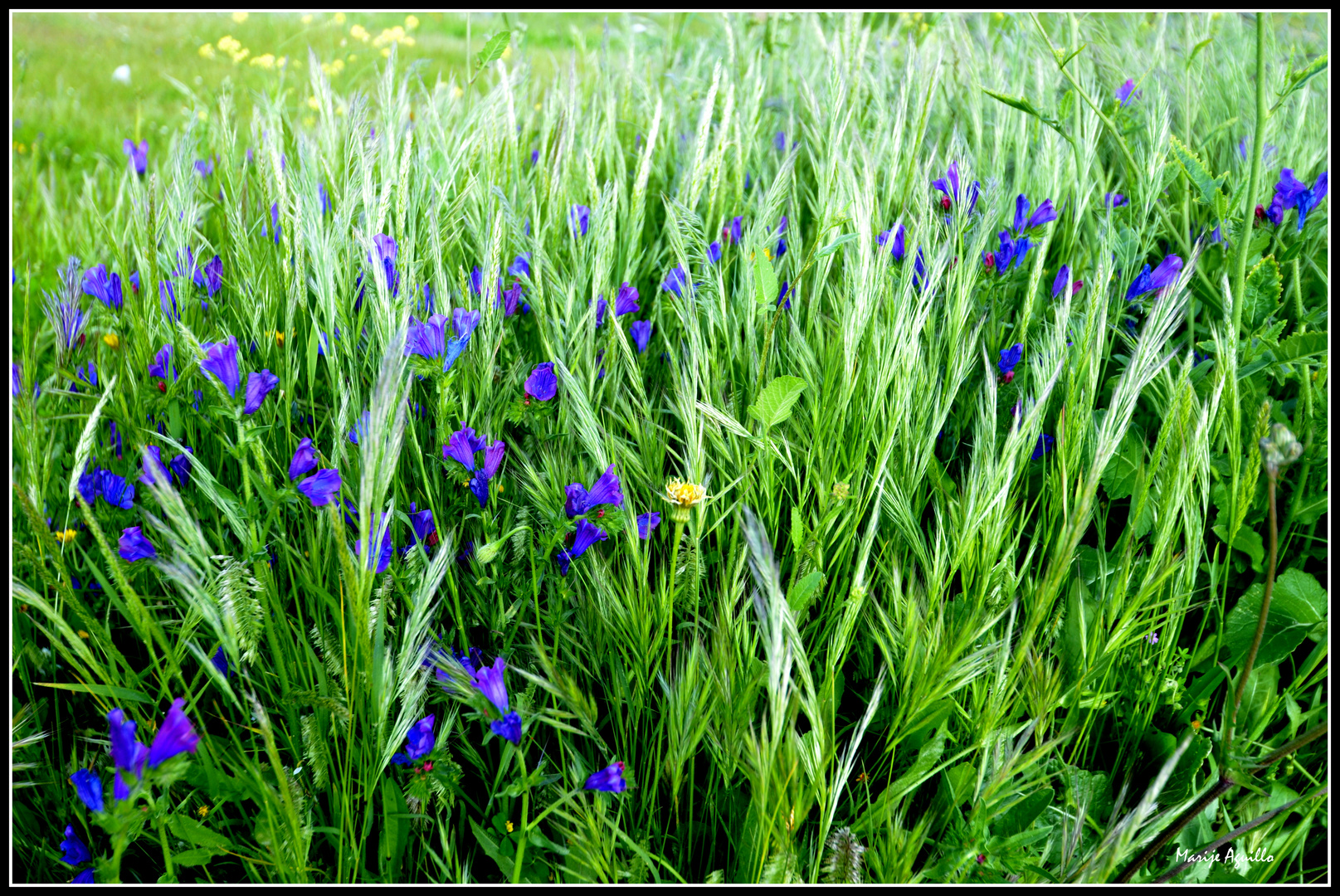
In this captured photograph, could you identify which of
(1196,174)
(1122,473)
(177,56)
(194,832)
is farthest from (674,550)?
(177,56)

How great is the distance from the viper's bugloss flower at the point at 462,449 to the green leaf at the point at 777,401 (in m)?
0.33

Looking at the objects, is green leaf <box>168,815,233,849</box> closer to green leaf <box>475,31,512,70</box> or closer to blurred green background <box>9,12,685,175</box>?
green leaf <box>475,31,512,70</box>

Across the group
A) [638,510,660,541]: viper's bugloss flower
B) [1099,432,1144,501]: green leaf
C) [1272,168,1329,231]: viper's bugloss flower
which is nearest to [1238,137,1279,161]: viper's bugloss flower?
[1272,168,1329,231]: viper's bugloss flower

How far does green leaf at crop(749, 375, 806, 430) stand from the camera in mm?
884

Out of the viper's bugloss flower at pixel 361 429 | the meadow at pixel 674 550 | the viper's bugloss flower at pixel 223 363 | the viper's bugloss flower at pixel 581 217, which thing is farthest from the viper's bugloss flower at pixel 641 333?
the viper's bugloss flower at pixel 223 363

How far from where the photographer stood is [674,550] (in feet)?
2.65

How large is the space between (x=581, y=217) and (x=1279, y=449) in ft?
3.52

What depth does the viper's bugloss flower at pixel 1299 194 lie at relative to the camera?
1304mm

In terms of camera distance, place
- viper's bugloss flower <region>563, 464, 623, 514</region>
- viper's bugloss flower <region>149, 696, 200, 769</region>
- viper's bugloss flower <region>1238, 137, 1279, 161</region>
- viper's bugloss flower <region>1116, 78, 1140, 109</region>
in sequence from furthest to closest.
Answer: viper's bugloss flower <region>1116, 78, 1140, 109</region> < viper's bugloss flower <region>1238, 137, 1279, 161</region> < viper's bugloss flower <region>563, 464, 623, 514</region> < viper's bugloss flower <region>149, 696, 200, 769</region>

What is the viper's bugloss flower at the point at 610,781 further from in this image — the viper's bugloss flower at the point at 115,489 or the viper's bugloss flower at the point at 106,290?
the viper's bugloss flower at the point at 106,290

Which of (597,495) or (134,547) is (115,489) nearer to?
(134,547)

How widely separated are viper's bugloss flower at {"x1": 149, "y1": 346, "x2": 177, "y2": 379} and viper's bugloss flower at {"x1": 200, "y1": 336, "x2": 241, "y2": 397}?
4.7 inches

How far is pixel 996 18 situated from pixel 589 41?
1638mm

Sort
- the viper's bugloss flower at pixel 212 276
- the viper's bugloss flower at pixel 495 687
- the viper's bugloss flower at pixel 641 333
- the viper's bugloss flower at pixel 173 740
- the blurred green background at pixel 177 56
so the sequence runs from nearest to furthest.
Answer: the viper's bugloss flower at pixel 173 740 → the viper's bugloss flower at pixel 495 687 → the viper's bugloss flower at pixel 641 333 → the viper's bugloss flower at pixel 212 276 → the blurred green background at pixel 177 56
